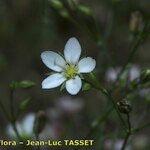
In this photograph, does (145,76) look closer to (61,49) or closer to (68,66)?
(68,66)

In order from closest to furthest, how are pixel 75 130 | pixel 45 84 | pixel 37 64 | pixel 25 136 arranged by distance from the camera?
pixel 45 84 < pixel 25 136 < pixel 75 130 < pixel 37 64

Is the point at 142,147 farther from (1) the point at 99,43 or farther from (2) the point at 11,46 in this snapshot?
(2) the point at 11,46

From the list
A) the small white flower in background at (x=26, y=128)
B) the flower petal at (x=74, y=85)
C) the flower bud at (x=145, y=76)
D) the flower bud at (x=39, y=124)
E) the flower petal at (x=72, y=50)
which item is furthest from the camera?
the small white flower in background at (x=26, y=128)

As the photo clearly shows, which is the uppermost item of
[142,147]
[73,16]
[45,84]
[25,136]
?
[73,16]

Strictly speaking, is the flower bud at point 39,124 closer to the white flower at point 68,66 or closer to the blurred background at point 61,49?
the white flower at point 68,66

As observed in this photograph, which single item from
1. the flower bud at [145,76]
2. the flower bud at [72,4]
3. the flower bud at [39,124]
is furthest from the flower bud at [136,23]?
the flower bud at [39,124]

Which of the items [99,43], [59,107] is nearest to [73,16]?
[99,43]

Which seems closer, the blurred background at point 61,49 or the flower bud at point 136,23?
the flower bud at point 136,23

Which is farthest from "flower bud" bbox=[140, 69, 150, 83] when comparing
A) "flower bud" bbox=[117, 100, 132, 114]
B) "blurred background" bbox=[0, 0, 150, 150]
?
"blurred background" bbox=[0, 0, 150, 150]
